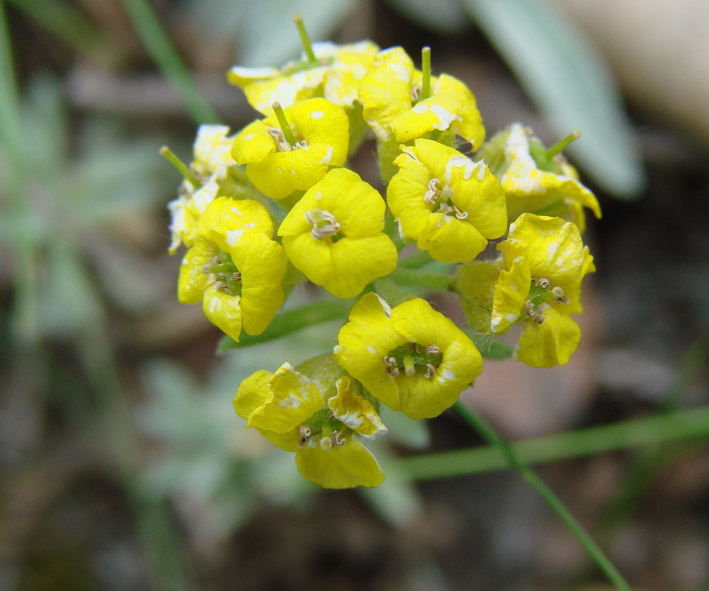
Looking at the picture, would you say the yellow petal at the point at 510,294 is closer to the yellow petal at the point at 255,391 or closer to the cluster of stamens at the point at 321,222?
the cluster of stamens at the point at 321,222

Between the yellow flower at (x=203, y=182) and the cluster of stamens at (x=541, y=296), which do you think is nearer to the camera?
the cluster of stamens at (x=541, y=296)

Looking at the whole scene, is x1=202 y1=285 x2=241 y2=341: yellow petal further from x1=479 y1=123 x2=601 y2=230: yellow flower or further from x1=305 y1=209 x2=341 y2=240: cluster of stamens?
x1=479 y1=123 x2=601 y2=230: yellow flower

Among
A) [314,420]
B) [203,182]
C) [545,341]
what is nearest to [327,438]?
Answer: [314,420]

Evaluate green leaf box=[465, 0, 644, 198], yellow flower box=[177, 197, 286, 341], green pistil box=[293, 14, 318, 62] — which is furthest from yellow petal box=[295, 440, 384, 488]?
green leaf box=[465, 0, 644, 198]

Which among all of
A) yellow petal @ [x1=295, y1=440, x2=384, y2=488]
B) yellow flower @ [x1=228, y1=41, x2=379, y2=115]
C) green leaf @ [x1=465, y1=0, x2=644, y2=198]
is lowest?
yellow petal @ [x1=295, y1=440, x2=384, y2=488]

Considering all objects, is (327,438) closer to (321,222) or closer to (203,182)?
(321,222)

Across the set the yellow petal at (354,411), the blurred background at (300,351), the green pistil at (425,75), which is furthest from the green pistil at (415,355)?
the blurred background at (300,351)

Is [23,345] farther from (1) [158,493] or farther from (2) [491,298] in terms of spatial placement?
(2) [491,298]
